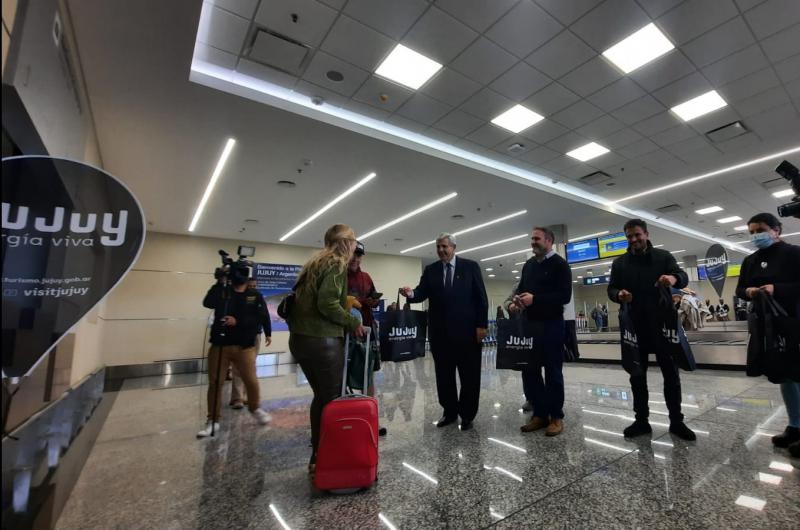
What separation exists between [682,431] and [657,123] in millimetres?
4651

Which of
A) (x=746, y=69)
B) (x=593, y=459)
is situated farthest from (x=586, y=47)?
(x=593, y=459)

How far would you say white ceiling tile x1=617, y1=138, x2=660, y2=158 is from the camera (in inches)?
228

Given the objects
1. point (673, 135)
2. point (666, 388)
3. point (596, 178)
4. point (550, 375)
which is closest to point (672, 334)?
point (666, 388)

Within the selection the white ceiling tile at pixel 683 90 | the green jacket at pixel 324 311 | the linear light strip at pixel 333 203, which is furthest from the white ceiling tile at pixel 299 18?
the white ceiling tile at pixel 683 90

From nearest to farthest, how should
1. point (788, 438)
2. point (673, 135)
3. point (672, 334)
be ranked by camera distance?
point (788, 438) → point (672, 334) → point (673, 135)

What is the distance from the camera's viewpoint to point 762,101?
15.6 feet

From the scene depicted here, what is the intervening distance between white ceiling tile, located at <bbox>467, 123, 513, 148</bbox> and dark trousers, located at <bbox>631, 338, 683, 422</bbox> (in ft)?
12.5

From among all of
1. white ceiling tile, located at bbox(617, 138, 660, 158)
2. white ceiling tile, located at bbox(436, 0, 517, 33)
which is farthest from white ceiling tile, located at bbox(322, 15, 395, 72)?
white ceiling tile, located at bbox(617, 138, 660, 158)

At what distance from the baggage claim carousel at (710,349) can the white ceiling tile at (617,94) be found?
15.3 ft

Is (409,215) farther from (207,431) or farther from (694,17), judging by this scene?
(207,431)

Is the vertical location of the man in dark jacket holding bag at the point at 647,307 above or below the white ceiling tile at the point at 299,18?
below

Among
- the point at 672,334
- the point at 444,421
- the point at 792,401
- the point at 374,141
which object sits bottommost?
the point at 444,421

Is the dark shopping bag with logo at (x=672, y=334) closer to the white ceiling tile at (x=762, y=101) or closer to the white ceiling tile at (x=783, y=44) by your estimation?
the white ceiling tile at (x=783, y=44)

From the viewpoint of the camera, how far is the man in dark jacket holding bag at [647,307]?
2484mm
